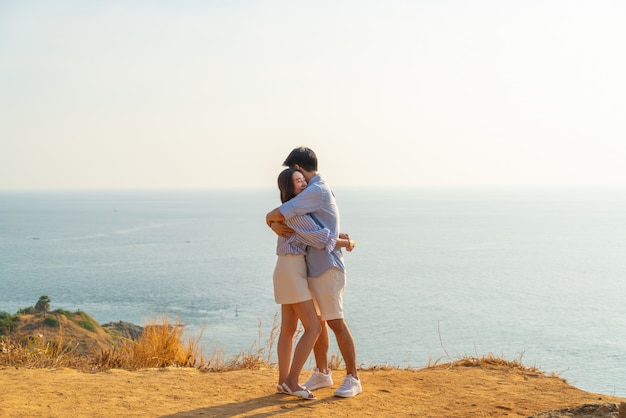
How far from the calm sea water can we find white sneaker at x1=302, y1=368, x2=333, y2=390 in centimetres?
1407

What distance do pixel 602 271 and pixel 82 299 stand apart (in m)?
52.0

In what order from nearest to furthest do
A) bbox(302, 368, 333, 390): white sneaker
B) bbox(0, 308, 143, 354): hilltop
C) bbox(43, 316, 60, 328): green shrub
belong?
bbox(302, 368, 333, 390): white sneaker
bbox(0, 308, 143, 354): hilltop
bbox(43, 316, 60, 328): green shrub

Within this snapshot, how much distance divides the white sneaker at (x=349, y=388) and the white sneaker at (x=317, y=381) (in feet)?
0.92

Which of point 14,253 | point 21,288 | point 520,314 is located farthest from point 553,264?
point 14,253

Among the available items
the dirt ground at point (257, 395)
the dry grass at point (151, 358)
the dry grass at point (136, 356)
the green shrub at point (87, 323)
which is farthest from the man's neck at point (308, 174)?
the green shrub at point (87, 323)

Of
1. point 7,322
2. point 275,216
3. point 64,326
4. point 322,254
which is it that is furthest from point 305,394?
point 7,322

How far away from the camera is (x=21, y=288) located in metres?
65.2

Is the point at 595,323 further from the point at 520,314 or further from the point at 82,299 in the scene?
the point at 82,299

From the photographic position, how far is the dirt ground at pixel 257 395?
551 cm

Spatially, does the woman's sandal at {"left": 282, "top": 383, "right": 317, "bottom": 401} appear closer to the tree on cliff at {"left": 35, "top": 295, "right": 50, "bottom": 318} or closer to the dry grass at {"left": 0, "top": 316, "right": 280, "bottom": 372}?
the dry grass at {"left": 0, "top": 316, "right": 280, "bottom": 372}

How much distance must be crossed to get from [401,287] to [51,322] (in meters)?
31.6

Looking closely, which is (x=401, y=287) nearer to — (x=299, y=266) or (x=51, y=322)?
(x=51, y=322)

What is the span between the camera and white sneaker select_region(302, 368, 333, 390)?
6219mm

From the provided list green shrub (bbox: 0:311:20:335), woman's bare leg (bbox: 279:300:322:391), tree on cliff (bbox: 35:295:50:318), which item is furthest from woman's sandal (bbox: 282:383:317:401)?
tree on cliff (bbox: 35:295:50:318)
